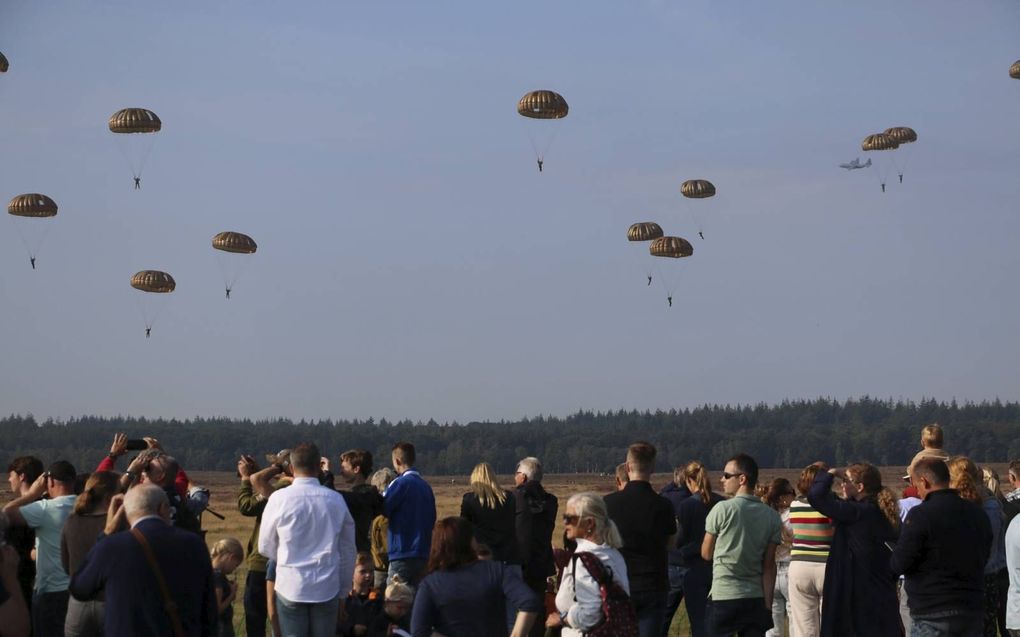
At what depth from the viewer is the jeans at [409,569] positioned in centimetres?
1302

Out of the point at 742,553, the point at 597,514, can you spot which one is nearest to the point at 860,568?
the point at 742,553

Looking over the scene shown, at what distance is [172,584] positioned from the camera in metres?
8.12

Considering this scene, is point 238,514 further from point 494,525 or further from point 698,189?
point 494,525

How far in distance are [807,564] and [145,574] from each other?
22.6 ft

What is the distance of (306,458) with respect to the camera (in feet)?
34.1

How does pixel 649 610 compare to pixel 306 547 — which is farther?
pixel 649 610

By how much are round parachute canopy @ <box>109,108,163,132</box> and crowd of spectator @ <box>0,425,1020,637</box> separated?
26587 millimetres

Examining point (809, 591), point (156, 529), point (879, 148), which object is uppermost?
point (879, 148)

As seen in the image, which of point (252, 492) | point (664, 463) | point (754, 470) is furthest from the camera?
point (664, 463)

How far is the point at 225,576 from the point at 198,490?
95cm

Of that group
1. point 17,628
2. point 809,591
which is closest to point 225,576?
point 17,628

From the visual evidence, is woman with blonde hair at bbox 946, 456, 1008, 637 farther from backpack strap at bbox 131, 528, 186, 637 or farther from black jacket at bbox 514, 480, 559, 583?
backpack strap at bbox 131, 528, 186, 637

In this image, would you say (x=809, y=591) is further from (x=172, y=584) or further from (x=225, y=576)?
(x=172, y=584)

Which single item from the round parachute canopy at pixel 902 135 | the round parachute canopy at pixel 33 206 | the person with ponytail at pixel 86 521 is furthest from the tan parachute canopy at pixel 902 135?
the person with ponytail at pixel 86 521
